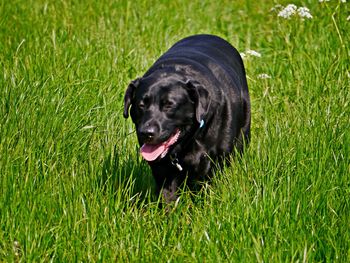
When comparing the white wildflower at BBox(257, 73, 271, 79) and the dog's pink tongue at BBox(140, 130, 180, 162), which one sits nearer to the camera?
the dog's pink tongue at BBox(140, 130, 180, 162)

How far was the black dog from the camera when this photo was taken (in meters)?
4.37

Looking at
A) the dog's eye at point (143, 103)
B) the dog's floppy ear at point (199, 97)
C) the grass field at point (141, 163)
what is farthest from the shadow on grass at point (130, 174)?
the dog's floppy ear at point (199, 97)

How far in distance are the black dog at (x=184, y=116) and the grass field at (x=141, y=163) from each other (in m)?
0.14

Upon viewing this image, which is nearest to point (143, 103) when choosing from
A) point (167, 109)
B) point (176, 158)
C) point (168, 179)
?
point (167, 109)

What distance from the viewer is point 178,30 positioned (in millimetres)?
7410

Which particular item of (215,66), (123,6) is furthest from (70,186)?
(123,6)

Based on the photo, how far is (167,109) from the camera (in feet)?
14.4

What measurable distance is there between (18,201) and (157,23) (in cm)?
385

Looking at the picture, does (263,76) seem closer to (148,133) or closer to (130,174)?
(130,174)

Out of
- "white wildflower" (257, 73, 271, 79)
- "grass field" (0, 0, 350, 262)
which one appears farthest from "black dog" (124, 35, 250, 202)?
"white wildflower" (257, 73, 271, 79)

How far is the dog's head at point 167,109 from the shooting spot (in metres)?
4.34

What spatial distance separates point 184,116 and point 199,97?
0.13 m

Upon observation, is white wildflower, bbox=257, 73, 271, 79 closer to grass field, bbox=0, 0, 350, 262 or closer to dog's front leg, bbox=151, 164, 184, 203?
grass field, bbox=0, 0, 350, 262

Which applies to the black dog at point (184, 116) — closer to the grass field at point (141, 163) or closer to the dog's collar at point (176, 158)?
the dog's collar at point (176, 158)
